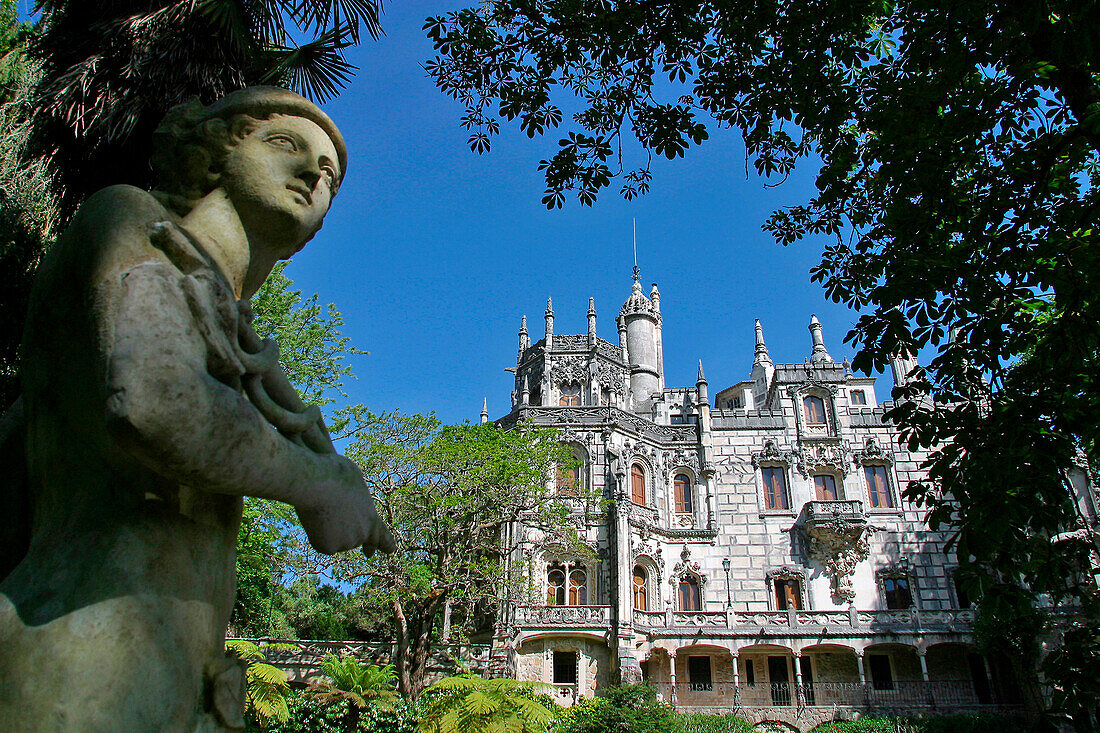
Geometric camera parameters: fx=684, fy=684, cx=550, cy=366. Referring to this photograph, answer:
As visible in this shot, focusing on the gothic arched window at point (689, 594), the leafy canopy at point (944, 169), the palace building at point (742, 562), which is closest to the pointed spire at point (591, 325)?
the palace building at point (742, 562)

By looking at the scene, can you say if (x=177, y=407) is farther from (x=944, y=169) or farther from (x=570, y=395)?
(x=570, y=395)

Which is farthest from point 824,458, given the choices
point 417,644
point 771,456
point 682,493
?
point 417,644

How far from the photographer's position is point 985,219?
6.05 m

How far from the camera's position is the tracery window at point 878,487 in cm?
3122

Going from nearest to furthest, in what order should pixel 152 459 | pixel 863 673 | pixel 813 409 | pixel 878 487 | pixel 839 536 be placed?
pixel 152 459 < pixel 863 673 < pixel 839 536 < pixel 878 487 < pixel 813 409

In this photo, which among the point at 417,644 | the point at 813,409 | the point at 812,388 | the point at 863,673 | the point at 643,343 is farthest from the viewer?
the point at 643,343

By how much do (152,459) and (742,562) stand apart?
31.3 meters

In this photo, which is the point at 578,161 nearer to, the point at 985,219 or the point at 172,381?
the point at 985,219

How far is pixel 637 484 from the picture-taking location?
31141 millimetres

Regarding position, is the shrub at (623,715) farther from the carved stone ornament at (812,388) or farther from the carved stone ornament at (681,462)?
the carved stone ornament at (812,388)

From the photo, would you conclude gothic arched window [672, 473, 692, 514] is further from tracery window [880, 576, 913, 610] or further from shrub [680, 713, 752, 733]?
shrub [680, 713, 752, 733]

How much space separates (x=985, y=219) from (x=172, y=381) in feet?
21.9

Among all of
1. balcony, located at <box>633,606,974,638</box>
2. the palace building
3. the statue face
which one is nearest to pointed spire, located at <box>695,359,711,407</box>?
the palace building

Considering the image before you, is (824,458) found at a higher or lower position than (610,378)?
lower
